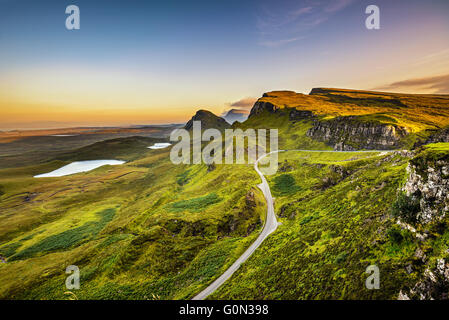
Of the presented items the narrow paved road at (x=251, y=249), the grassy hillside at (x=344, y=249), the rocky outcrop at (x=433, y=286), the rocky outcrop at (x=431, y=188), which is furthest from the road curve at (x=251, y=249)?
the rocky outcrop at (x=431, y=188)

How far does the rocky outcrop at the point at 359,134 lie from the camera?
10256cm

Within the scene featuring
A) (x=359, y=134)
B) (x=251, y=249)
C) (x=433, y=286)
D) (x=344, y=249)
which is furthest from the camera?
(x=359, y=134)

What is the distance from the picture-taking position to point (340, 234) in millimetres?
30906

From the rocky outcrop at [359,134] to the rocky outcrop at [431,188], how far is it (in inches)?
3888

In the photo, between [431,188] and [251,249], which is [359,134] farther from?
[251,249]

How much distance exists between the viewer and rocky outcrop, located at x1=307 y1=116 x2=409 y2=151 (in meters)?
103

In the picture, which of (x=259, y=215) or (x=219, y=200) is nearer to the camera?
(x=259, y=215)

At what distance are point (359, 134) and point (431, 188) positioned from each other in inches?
4432

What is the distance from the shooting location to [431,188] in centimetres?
2166

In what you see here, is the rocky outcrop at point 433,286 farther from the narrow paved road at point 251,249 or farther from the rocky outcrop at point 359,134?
the rocky outcrop at point 359,134

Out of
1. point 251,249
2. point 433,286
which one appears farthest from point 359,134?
point 433,286
